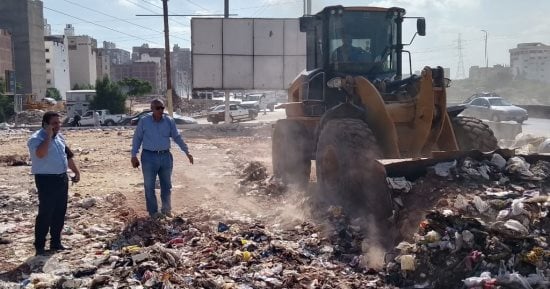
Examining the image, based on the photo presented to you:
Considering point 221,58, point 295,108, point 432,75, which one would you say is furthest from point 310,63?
point 221,58

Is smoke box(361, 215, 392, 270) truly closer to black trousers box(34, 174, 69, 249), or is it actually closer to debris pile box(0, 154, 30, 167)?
black trousers box(34, 174, 69, 249)

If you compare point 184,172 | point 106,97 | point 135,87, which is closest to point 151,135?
point 184,172

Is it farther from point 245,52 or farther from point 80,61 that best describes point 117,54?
point 245,52

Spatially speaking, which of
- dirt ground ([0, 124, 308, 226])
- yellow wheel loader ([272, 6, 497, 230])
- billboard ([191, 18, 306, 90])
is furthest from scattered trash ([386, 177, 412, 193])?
billboard ([191, 18, 306, 90])

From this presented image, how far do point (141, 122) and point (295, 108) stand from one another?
276 centimetres

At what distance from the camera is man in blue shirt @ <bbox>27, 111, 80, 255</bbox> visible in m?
5.56

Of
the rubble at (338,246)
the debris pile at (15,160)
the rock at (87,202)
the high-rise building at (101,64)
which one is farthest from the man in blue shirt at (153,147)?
the high-rise building at (101,64)

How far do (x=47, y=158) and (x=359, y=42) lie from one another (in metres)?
4.55

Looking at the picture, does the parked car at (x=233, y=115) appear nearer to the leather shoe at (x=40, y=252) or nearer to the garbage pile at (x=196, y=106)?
the garbage pile at (x=196, y=106)

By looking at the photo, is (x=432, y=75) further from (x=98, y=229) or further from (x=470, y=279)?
(x=98, y=229)

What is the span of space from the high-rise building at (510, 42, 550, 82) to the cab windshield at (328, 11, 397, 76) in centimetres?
8228

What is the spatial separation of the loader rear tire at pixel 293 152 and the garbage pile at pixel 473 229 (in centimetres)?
340

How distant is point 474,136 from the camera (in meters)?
7.21

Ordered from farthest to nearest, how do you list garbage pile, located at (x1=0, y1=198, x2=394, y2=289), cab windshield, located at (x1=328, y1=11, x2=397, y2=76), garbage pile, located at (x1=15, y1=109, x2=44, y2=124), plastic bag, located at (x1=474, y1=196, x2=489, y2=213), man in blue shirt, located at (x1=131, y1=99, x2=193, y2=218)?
garbage pile, located at (x1=15, y1=109, x2=44, y2=124), cab windshield, located at (x1=328, y1=11, x2=397, y2=76), man in blue shirt, located at (x1=131, y1=99, x2=193, y2=218), plastic bag, located at (x1=474, y1=196, x2=489, y2=213), garbage pile, located at (x1=0, y1=198, x2=394, y2=289)
